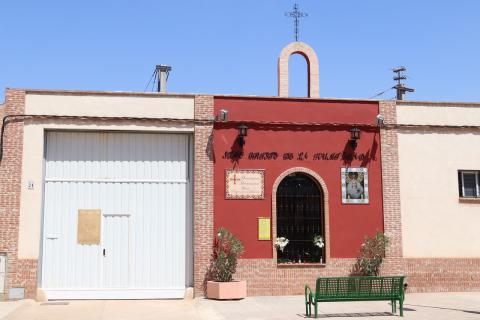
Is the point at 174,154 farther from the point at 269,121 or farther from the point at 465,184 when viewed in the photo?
the point at 465,184

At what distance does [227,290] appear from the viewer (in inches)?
634

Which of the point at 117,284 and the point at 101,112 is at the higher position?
the point at 101,112

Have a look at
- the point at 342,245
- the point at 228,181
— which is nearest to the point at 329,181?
the point at 342,245

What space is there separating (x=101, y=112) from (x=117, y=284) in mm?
4857

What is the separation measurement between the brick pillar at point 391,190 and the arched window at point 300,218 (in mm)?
1970

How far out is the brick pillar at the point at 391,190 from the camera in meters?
17.8

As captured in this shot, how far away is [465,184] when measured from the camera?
18.7 meters

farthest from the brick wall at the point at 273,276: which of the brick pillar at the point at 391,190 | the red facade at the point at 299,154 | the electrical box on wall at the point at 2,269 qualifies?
the electrical box on wall at the point at 2,269

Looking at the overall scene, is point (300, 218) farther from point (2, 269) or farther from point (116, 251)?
point (2, 269)

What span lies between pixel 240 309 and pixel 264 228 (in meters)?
3.38

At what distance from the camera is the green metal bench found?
13102 mm

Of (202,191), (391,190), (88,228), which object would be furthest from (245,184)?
(88,228)

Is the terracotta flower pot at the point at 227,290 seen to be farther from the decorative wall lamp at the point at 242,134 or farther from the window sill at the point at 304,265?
the decorative wall lamp at the point at 242,134

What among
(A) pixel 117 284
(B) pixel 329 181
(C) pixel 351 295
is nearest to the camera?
(C) pixel 351 295
